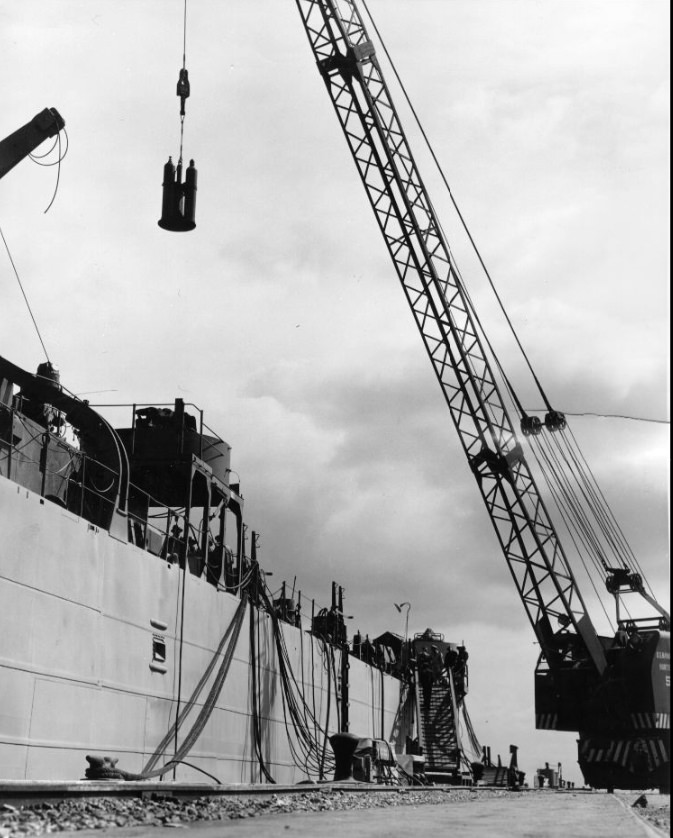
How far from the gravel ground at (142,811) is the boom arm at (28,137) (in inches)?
417

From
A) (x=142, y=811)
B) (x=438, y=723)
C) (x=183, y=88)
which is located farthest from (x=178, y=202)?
(x=438, y=723)

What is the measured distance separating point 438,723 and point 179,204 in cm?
2984

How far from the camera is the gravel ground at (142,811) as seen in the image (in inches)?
286

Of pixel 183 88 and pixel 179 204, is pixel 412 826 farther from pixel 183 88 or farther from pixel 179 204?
pixel 183 88

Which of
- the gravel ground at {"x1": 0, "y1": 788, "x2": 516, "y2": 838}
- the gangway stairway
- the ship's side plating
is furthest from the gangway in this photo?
the gravel ground at {"x1": 0, "y1": 788, "x2": 516, "y2": 838}

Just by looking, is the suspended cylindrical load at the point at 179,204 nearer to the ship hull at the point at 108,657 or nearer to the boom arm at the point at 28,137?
the boom arm at the point at 28,137

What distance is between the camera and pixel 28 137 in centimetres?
1547

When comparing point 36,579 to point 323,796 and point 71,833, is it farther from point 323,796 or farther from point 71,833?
point 71,833

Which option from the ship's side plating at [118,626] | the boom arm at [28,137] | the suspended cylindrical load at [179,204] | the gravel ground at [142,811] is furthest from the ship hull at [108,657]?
the boom arm at [28,137]

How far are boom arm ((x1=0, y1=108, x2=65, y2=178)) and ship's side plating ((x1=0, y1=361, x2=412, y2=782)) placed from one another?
3.45 meters

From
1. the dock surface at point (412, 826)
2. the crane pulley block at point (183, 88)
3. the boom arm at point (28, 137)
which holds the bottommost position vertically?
the dock surface at point (412, 826)

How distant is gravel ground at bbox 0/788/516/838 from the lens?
727 centimetres

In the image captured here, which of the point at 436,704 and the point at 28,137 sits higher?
the point at 28,137

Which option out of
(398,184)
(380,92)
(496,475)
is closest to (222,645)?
(496,475)
